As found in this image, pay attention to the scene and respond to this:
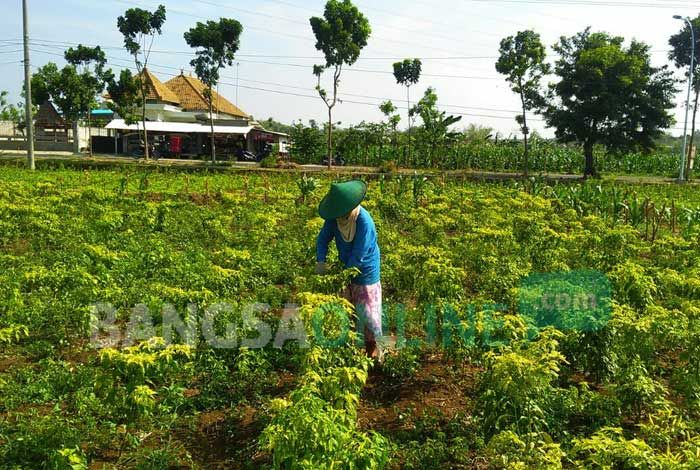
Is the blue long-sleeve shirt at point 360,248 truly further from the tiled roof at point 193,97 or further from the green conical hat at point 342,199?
the tiled roof at point 193,97

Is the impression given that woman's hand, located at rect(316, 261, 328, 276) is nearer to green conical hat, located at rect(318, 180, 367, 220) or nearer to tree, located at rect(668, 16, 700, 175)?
green conical hat, located at rect(318, 180, 367, 220)

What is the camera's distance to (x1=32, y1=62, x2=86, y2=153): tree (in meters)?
33.3

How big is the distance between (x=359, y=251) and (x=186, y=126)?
110 ft

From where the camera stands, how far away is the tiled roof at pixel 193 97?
44.4 meters

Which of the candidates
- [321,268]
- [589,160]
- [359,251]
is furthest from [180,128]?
[359,251]

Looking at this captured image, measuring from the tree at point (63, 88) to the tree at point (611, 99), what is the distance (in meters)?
25.2

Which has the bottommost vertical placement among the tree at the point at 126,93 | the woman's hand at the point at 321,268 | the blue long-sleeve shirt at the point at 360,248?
the woman's hand at the point at 321,268

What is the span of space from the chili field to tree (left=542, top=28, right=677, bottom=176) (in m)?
20.6

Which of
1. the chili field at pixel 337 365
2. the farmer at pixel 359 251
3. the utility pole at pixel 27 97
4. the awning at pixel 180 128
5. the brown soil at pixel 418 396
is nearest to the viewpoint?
the chili field at pixel 337 365

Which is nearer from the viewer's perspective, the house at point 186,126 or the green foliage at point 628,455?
the green foliage at point 628,455

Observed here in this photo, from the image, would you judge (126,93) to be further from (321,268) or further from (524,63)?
(321,268)

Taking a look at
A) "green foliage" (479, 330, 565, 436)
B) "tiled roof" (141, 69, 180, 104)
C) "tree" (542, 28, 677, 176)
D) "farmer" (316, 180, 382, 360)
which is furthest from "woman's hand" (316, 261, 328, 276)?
"tiled roof" (141, 69, 180, 104)

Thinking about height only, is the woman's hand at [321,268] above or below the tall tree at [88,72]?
below

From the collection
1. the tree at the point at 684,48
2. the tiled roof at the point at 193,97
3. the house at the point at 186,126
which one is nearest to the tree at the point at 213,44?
the house at the point at 186,126
